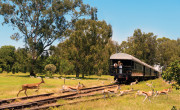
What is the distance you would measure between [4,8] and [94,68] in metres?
23.1

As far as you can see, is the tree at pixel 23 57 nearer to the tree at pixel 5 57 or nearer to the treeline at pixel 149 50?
the treeline at pixel 149 50

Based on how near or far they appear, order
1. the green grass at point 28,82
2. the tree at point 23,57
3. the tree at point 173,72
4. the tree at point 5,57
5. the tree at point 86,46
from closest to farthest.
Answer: the tree at point 173,72
the green grass at point 28,82
the tree at point 86,46
the tree at point 23,57
the tree at point 5,57

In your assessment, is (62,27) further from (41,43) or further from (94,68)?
(94,68)

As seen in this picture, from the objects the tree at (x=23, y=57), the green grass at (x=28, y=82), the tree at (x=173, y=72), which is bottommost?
A: the green grass at (x=28, y=82)

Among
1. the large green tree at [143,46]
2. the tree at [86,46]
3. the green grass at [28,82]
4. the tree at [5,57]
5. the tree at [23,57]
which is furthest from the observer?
the tree at [5,57]

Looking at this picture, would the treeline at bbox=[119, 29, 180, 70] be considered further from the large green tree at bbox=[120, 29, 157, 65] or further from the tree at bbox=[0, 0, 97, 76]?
the tree at bbox=[0, 0, 97, 76]

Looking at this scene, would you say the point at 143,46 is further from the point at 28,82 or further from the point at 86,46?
the point at 28,82

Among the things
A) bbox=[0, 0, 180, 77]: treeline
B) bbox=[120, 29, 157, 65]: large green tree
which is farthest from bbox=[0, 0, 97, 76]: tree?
bbox=[120, 29, 157, 65]: large green tree

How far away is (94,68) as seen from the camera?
148ft

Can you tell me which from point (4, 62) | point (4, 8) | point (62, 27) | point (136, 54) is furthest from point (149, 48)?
point (4, 62)

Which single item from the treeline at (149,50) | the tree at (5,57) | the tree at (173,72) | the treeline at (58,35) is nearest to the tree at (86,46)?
the treeline at (58,35)

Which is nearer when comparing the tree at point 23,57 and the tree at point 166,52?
the tree at point 23,57

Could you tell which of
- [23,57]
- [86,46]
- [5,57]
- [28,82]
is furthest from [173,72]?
[5,57]

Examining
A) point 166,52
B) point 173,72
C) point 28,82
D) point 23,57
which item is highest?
point 166,52
